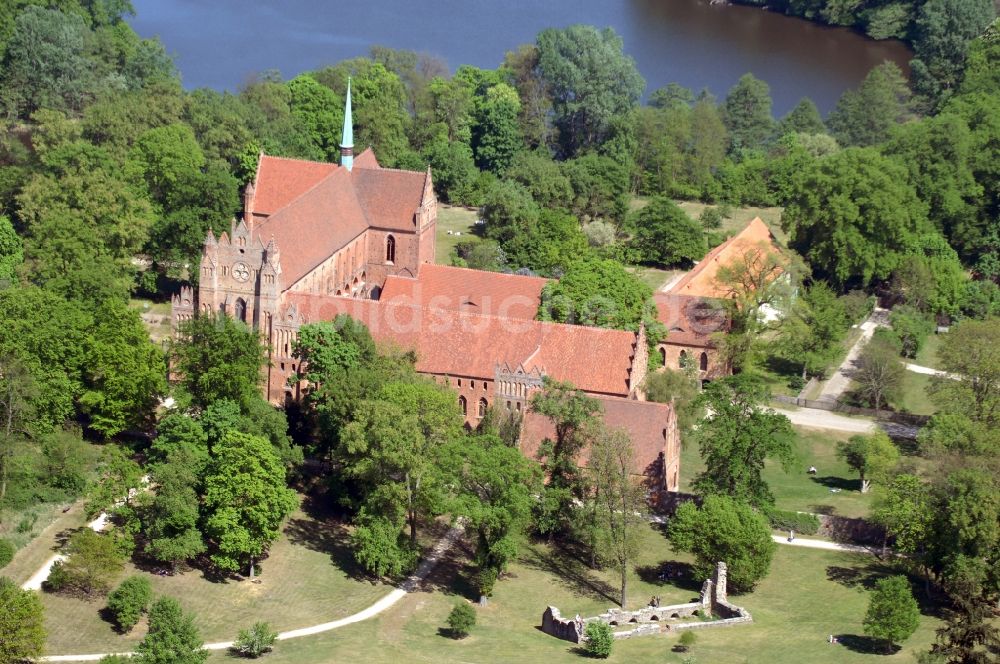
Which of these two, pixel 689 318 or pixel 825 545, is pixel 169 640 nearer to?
pixel 825 545

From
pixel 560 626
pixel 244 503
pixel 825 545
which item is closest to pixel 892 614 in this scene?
pixel 825 545

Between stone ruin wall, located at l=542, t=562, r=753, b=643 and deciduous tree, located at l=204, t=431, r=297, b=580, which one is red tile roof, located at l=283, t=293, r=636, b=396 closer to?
deciduous tree, located at l=204, t=431, r=297, b=580

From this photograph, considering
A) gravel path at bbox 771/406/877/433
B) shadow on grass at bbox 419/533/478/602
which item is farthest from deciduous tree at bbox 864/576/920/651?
gravel path at bbox 771/406/877/433

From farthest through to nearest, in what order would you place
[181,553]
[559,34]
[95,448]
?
[559,34] < [95,448] < [181,553]

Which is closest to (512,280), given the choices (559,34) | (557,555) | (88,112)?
(557,555)

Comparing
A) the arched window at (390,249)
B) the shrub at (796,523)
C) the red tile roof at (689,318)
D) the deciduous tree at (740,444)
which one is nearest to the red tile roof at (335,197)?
the arched window at (390,249)

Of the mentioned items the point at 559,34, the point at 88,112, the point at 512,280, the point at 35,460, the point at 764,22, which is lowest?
the point at 35,460

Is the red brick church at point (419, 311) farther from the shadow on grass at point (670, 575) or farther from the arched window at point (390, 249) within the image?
the shadow on grass at point (670, 575)

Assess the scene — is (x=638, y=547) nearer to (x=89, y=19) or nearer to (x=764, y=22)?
(x=89, y=19)
